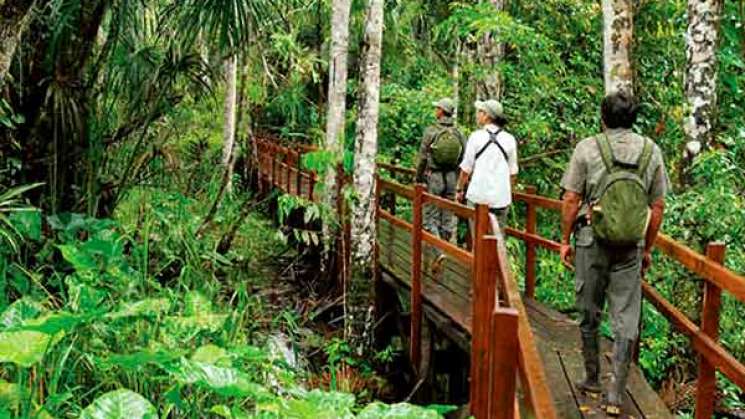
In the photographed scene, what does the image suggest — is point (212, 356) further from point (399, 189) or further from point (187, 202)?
point (187, 202)

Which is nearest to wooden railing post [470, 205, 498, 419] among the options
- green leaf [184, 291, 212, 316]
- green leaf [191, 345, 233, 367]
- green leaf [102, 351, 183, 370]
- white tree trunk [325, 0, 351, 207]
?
green leaf [191, 345, 233, 367]

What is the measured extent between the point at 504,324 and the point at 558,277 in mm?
6419

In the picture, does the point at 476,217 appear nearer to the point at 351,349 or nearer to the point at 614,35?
the point at 614,35

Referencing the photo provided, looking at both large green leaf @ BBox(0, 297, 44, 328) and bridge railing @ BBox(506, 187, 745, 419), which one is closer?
bridge railing @ BBox(506, 187, 745, 419)

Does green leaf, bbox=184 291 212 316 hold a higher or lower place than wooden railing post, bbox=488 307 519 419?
lower

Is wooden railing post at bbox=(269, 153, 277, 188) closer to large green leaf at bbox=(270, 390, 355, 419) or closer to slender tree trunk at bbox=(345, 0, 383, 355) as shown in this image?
slender tree trunk at bbox=(345, 0, 383, 355)

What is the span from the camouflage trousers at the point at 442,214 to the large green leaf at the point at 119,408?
16.9ft

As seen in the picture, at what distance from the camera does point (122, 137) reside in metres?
7.79

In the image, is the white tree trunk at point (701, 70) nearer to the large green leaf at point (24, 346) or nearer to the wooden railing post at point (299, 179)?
the large green leaf at point (24, 346)

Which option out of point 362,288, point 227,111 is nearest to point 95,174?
point 362,288

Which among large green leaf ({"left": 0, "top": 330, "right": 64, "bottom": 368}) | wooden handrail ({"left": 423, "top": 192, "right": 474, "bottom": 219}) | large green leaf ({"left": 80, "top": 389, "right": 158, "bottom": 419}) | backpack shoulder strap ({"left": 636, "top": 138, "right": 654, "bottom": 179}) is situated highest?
backpack shoulder strap ({"left": 636, "top": 138, "right": 654, "bottom": 179})

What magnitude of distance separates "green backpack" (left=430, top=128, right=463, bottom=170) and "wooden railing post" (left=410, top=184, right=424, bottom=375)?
0.74m

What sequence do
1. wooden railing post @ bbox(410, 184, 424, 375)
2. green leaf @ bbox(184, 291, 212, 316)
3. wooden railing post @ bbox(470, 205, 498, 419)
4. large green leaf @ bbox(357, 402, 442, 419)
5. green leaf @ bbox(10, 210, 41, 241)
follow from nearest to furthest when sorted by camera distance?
large green leaf @ bbox(357, 402, 442, 419), wooden railing post @ bbox(470, 205, 498, 419), green leaf @ bbox(184, 291, 212, 316), green leaf @ bbox(10, 210, 41, 241), wooden railing post @ bbox(410, 184, 424, 375)

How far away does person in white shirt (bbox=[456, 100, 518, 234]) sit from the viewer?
6254 millimetres
